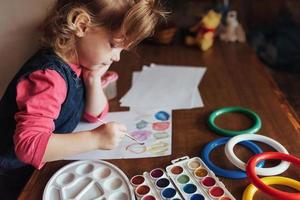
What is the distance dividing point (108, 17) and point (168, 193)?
35cm

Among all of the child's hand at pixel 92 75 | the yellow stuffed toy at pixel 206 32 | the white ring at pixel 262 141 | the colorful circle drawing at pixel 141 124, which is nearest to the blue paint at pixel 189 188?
the white ring at pixel 262 141

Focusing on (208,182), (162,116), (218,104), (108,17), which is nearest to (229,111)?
(218,104)

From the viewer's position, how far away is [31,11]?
3.24ft

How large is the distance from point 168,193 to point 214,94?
383mm

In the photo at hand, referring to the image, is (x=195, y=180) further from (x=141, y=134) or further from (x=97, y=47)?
(x=97, y=47)

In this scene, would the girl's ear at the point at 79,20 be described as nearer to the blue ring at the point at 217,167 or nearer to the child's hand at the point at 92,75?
the child's hand at the point at 92,75

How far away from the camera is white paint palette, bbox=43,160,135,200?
65 centimetres

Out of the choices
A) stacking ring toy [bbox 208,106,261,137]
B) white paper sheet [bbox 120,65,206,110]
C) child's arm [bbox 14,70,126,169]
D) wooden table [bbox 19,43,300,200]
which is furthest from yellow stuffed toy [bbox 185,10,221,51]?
child's arm [bbox 14,70,126,169]

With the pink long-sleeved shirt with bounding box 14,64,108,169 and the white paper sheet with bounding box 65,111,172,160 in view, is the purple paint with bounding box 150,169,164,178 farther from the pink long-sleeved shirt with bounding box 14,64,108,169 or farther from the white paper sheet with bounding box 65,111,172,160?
the pink long-sleeved shirt with bounding box 14,64,108,169

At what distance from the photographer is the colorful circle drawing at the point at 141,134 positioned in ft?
2.69

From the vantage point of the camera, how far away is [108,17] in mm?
730

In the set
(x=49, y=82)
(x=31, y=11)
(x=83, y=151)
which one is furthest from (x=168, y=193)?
(x=31, y=11)

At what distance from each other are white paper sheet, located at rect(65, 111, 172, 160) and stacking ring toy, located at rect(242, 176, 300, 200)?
7.0 inches

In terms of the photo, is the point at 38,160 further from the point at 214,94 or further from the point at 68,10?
the point at 214,94
